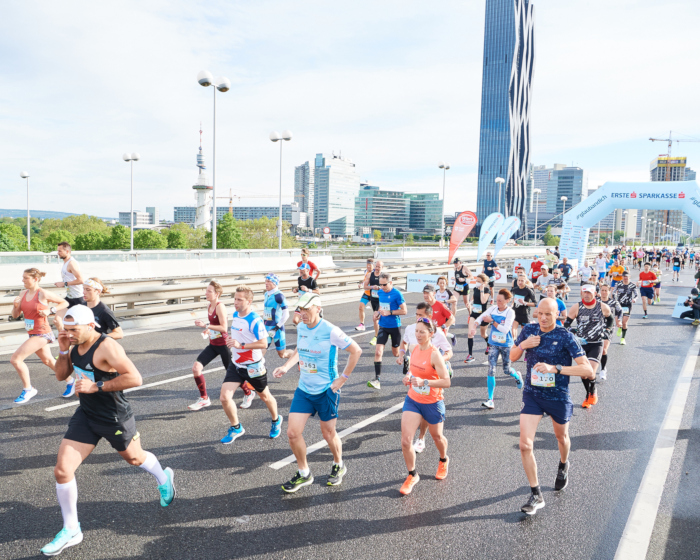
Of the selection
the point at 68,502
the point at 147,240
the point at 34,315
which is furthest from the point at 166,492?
the point at 147,240

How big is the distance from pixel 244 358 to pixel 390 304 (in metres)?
3.46

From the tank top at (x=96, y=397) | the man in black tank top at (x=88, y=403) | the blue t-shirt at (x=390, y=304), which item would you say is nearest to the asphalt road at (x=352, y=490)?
the man in black tank top at (x=88, y=403)

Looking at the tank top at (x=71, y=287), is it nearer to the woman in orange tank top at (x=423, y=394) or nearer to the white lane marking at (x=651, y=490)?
the woman in orange tank top at (x=423, y=394)

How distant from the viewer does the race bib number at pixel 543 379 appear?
4711mm

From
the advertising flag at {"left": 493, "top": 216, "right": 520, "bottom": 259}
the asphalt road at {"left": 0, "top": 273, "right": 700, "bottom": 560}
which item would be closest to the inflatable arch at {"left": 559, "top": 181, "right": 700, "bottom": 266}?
the advertising flag at {"left": 493, "top": 216, "right": 520, "bottom": 259}

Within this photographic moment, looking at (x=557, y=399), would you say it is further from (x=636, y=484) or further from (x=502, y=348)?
(x=502, y=348)

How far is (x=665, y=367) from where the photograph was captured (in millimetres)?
10344

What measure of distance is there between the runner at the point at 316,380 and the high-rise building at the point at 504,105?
160 meters

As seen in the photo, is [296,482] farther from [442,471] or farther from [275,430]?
[442,471]

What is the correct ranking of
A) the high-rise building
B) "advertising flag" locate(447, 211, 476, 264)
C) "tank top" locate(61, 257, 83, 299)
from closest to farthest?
"tank top" locate(61, 257, 83, 299)
"advertising flag" locate(447, 211, 476, 264)
the high-rise building

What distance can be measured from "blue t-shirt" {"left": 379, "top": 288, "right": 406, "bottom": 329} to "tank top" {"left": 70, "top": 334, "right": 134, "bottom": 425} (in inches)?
210

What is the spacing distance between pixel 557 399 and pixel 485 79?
589ft

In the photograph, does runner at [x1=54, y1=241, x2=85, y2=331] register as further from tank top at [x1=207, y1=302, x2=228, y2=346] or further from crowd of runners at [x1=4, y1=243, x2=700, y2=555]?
tank top at [x1=207, y1=302, x2=228, y2=346]

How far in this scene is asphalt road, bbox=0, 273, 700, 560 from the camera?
3963mm
